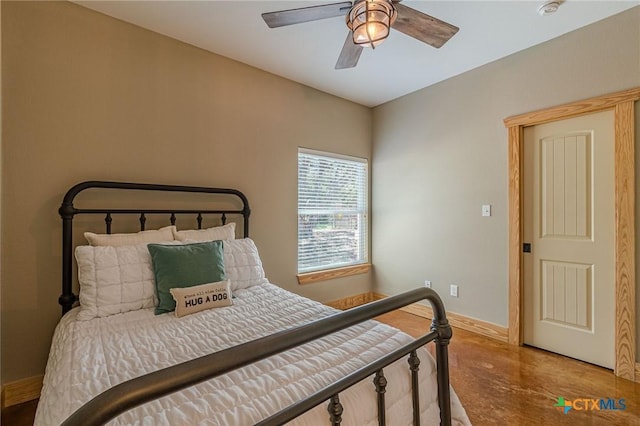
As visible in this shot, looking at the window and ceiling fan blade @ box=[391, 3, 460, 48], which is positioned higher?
ceiling fan blade @ box=[391, 3, 460, 48]

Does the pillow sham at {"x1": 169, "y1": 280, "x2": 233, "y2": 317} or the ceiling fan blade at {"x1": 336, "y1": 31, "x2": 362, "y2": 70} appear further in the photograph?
the ceiling fan blade at {"x1": 336, "y1": 31, "x2": 362, "y2": 70}

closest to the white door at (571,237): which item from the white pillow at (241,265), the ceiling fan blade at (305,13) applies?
the ceiling fan blade at (305,13)

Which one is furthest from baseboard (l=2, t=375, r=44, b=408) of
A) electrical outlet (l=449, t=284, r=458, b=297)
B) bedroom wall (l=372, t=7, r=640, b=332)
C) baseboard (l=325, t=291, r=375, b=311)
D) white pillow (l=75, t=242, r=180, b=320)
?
electrical outlet (l=449, t=284, r=458, b=297)

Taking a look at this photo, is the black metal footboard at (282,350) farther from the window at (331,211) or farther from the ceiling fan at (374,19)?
the window at (331,211)

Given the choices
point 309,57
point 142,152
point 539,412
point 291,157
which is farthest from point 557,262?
point 142,152

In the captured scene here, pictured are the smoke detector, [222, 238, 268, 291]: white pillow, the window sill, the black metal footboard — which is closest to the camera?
the black metal footboard

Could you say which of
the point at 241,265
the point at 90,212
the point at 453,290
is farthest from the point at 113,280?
the point at 453,290

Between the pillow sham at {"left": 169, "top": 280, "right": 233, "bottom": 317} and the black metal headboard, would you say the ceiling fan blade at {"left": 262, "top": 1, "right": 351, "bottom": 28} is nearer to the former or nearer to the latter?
the black metal headboard

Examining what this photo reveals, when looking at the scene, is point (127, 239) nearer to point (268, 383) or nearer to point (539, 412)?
point (268, 383)

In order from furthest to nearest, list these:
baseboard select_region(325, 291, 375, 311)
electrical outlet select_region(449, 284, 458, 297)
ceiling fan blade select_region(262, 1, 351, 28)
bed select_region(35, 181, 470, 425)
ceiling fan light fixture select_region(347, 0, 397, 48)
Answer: baseboard select_region(325, 291, 375, 311), electrical outlet select_region(449, 284, 458, 297), ceiling fan blade select_region(262, 1, 351, 28), ceiling fan light fixture select_region(347, 0, 397, 48), bed select_region(35, 181, 470, 425)

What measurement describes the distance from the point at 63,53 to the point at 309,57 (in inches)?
72.3

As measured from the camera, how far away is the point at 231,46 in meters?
2.55

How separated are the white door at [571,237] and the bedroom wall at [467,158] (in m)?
0.20

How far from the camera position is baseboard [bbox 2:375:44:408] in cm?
182
